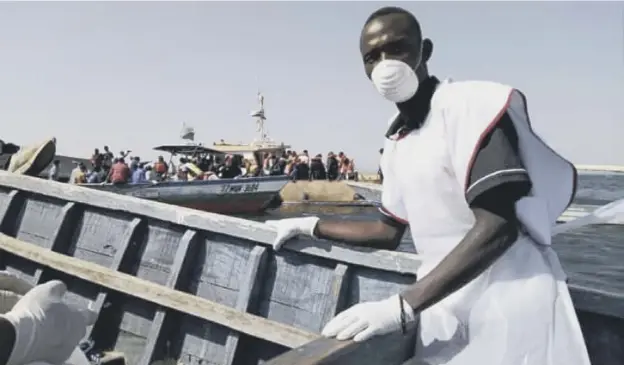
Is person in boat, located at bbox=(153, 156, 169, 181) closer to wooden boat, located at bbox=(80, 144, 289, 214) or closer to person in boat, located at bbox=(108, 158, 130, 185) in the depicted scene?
wooden boat, located at bbox=(80, 144, 289, 214)

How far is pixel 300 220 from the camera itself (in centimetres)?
336

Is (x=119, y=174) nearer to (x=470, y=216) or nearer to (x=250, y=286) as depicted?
(x=250, y=286)

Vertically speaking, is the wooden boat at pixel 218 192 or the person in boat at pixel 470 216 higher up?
the wooden boat at pixel 218 192

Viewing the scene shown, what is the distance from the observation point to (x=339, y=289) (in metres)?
3.69

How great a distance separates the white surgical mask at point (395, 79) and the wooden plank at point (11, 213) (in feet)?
16.5

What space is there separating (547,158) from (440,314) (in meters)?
0.65

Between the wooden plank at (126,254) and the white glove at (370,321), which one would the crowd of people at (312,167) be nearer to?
the wooden plank at (126,254)

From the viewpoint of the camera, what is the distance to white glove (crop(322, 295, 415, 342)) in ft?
6.61

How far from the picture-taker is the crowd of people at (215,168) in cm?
2303

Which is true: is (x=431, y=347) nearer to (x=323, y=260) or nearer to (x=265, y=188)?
(x=323, y=260)

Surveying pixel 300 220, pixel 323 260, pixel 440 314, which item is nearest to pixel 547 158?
pixel 440 314

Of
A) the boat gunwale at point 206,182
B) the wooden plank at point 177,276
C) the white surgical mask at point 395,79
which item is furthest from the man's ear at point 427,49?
the boat gunwale at point 206,182

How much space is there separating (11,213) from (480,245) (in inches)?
213

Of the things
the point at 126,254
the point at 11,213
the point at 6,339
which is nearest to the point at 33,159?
the point at 11,213
